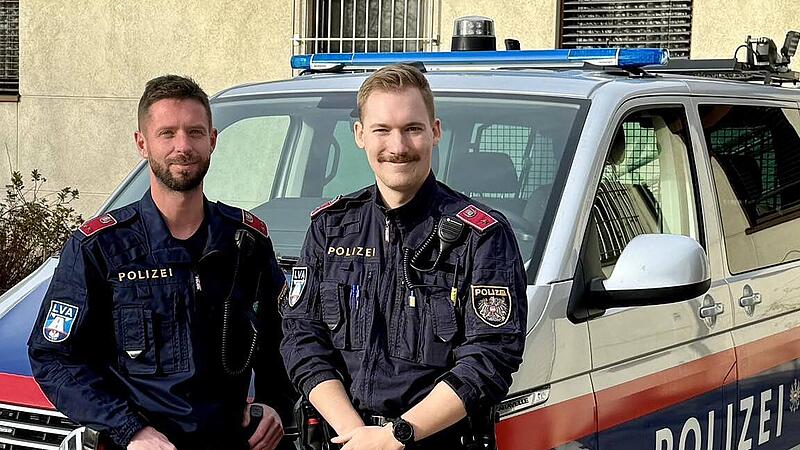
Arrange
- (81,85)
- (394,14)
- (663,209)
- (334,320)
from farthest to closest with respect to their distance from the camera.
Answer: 1. (81,85)
2. (394,14)
3. (663,209)
4. (334,320)

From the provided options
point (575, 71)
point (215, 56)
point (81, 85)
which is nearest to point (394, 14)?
point (215, 56)

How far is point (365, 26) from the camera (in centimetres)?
1089

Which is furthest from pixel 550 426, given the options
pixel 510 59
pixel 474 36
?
pixel 474 36

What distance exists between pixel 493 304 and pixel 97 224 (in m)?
0.94

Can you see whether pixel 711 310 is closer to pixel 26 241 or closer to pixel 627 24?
pixel 26 241

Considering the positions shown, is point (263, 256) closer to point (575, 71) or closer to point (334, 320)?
point (334, 320)

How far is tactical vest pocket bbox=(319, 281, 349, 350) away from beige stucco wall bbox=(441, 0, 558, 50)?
766cm

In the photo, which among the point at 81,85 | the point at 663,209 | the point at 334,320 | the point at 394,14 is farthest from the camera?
the point at 81,85

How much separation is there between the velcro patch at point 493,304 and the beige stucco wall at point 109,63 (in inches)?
343

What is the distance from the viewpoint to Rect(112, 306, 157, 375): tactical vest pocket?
2684 mm

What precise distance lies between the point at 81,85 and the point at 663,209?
9.18 meters

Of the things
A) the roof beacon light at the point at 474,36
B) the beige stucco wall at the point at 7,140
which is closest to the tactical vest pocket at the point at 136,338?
the roof beacon light at the point at 474,36

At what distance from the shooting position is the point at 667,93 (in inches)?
153

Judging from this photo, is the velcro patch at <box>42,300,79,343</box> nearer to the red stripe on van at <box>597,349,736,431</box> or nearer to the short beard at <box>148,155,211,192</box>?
the short beard at <box>148,155,211,192</box>
